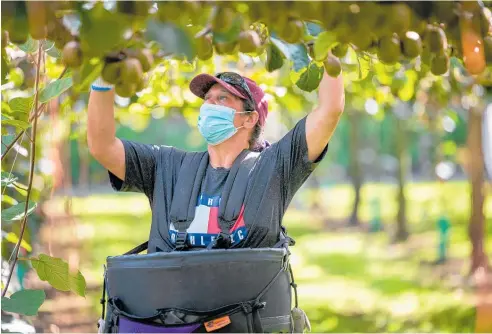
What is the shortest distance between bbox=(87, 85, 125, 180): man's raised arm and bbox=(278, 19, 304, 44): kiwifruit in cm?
96

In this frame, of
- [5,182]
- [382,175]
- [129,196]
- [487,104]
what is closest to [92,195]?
[129,196]

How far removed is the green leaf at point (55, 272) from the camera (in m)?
2.31

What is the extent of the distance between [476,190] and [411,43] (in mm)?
8387

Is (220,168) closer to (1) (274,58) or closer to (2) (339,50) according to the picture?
(1) (274,58)

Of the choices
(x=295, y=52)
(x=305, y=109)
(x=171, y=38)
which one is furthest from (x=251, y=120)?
(x=305, y=109)

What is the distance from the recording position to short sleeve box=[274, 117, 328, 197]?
2680 mm

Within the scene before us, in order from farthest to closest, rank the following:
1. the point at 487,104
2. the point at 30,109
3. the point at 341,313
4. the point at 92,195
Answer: the point at 92,195 < the point at 487,104 < the point at 341,313 < the point at 30,109

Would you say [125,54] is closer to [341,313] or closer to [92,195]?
[341,313]

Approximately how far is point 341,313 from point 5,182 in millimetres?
6656

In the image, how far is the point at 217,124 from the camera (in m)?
2.90

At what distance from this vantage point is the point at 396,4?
1481 millimetres

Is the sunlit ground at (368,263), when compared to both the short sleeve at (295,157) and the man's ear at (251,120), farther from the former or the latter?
the short sleeve at (295,157)

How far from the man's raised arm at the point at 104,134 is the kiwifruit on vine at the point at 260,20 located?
85 cm

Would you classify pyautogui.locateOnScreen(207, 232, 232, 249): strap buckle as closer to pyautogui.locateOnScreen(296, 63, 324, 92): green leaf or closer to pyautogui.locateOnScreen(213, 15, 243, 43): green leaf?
pyautogui.locateOnScreen(296, 63, 324, 92): green leaf
